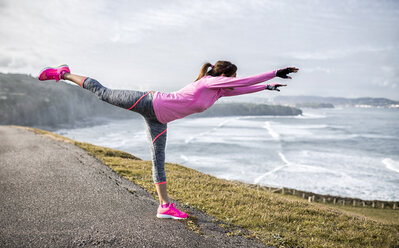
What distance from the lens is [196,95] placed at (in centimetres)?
391

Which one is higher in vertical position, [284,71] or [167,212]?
[284,71]

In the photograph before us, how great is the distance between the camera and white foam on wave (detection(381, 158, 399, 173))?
3462 centimetres

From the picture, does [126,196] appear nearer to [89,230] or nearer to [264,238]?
[89,230]

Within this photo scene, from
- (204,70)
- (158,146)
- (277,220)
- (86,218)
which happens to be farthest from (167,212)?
(277,220)

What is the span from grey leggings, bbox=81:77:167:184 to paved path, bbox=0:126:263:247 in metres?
0.93

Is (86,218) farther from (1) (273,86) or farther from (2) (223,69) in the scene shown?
(1) (273,86)

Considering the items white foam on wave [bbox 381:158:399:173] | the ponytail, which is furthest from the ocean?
the ponytail

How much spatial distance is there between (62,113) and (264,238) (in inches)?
4785

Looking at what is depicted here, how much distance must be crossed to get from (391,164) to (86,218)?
148 ft

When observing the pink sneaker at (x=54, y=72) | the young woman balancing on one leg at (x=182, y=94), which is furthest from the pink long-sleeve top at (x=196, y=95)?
the pink sneaker at (x=54, y=72)

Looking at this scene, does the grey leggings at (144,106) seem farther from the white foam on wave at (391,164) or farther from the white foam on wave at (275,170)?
the white foam on wave at (391,164)

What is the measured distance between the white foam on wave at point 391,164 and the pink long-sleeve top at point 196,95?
39240 mm

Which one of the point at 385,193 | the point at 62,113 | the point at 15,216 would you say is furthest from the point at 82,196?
the point at 62,113

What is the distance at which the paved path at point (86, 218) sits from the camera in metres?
3.73
